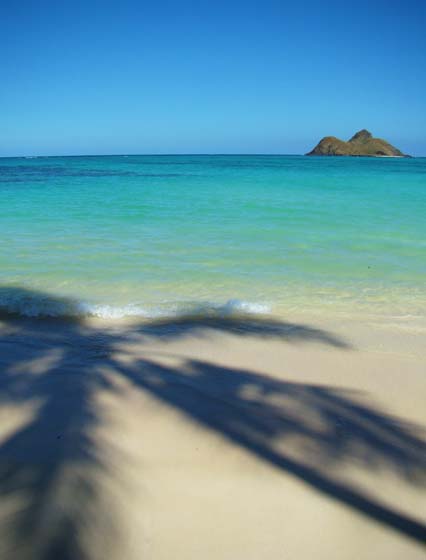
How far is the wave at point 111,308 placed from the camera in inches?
186

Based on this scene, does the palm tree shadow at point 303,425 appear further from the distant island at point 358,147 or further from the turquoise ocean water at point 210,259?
the distant island at point 358,147

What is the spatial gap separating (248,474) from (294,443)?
0.39 m

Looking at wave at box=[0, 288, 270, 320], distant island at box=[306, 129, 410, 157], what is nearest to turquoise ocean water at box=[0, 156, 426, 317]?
wave at box=[0, 288, 270, 320]

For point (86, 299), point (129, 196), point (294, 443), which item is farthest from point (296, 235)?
point (129, 196)

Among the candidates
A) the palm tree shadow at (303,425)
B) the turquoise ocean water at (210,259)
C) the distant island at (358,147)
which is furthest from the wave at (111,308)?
the distant island at (358,147)

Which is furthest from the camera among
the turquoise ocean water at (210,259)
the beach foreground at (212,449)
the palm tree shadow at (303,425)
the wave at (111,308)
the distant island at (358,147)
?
the distant island at (358,147)

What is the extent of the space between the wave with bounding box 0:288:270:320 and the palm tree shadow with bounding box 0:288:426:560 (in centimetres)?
69

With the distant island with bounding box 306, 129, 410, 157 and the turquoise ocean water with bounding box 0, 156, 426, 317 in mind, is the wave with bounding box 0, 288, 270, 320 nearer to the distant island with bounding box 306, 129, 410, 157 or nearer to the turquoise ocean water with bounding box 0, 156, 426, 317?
the turquoise ocean water with bounding box 0, 156, 426, 317

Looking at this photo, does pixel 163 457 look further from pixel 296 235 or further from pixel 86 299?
pixel 296 235

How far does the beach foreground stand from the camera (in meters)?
1.83

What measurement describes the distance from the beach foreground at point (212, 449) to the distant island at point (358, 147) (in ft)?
436

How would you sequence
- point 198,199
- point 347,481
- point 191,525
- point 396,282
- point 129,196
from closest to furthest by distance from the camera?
point 191,525, point 347,481, point 396,282, point 198,199, point 129,196

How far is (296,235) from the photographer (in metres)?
9.59

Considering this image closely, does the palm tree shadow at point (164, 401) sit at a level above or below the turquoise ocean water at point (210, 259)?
below
